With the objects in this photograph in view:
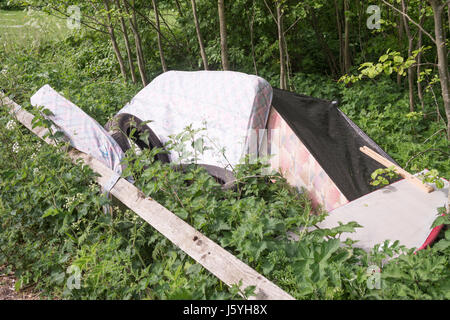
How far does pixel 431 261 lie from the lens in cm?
211

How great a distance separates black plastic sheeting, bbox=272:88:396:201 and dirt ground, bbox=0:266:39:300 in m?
2.59

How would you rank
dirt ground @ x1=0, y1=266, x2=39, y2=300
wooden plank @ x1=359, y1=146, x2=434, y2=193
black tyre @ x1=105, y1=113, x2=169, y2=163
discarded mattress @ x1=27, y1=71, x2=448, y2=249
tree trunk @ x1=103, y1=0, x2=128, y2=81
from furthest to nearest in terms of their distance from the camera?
tree trunk @ x1=103, y1=0, x2=128, y2=81 < black tyre @ x1=105, y1=113, x2=169, y2=163 < wooden plank @ x1=359, y1=146, x2=434, y2=193 < discarded mattress @ x1=27, y1=71, x2=448, y2=249 < dirt ground @ x1=0, y1=266, x2=39, y2=300

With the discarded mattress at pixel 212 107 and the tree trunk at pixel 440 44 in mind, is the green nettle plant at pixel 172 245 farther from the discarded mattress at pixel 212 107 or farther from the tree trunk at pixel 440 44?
the tree trunk at pixel 440 44

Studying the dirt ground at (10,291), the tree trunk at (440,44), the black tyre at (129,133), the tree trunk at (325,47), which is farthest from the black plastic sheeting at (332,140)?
the tree trunk at (325,47)

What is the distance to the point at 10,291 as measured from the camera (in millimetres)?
3043

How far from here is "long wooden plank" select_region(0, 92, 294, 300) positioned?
211 cm

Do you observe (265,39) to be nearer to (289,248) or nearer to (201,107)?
(201,107)

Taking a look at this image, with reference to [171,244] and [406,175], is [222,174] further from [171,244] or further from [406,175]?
[406,175]

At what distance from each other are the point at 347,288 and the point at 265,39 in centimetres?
621

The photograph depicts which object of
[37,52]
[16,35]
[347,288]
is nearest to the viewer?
[347,288]

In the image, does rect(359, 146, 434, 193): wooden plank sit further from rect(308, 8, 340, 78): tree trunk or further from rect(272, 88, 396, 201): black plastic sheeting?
rect(308, 8, 340, 78): tree trunk

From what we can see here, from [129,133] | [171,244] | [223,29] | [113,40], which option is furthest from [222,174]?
[113,40]

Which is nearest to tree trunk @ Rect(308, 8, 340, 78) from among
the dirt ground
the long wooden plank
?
the long wooden plank
